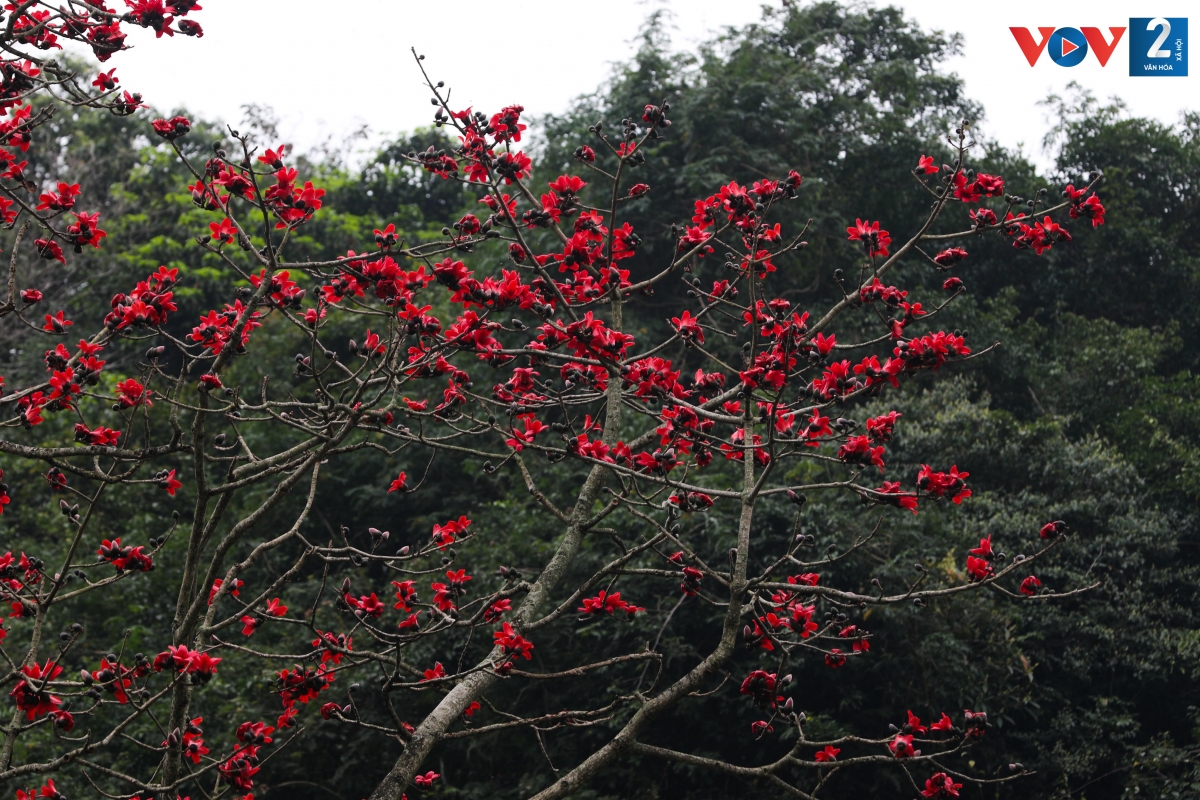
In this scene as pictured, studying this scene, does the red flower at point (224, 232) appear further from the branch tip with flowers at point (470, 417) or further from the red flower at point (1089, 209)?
the red flower at point (1089, 209)

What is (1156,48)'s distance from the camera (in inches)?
391

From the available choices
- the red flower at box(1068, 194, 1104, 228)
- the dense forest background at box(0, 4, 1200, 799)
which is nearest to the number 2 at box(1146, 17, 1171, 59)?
the dense forest background at box(0, 4, 1200, 799)

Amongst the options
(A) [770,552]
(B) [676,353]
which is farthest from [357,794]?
(B) [676,353]

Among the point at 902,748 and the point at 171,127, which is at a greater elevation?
the point at 171,127

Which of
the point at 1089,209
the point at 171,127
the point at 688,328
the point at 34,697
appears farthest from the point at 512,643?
the point at 1089,209

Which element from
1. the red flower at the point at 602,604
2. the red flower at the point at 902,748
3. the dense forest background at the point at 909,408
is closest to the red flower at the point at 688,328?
the red flower at the point at 602,604

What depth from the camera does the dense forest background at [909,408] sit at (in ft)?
26.5

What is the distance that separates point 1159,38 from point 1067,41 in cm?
89

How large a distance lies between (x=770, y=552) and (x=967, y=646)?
172 cm

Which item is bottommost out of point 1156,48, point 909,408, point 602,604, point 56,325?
point 602,604

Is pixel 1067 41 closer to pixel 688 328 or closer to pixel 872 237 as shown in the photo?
pixel 872 237

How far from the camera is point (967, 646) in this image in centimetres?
784

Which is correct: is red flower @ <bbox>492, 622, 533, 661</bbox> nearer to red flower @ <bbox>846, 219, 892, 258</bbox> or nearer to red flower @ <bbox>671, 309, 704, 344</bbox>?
red flower @ <bbox>671, 309, 704, 344</bbox>

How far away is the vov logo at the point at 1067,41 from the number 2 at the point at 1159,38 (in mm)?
277
